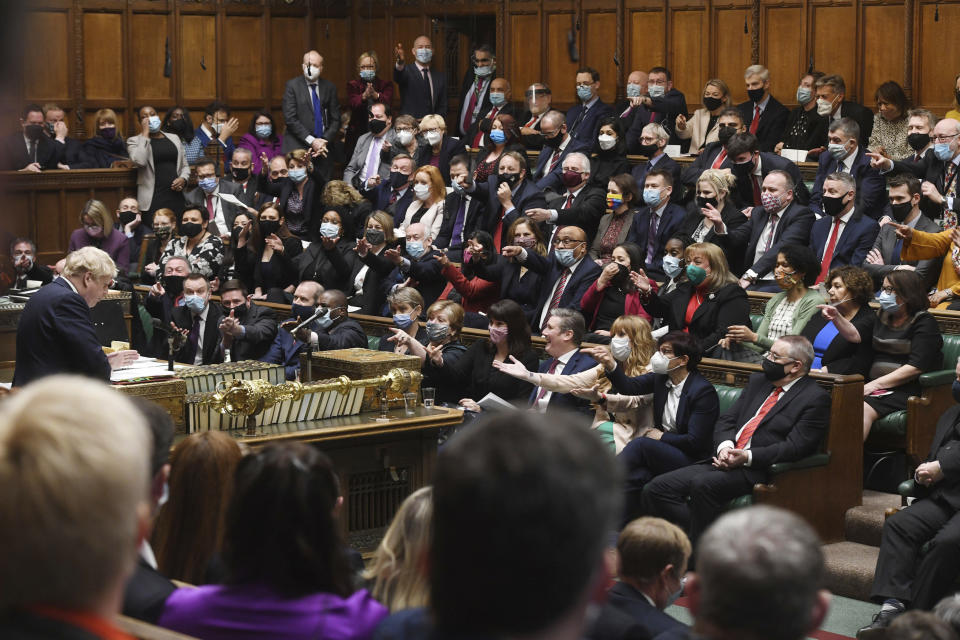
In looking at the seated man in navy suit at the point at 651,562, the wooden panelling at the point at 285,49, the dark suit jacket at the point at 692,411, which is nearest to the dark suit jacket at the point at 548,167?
the dark suit jacket at the point at 692,411

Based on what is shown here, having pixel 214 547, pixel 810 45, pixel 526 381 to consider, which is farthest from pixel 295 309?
pixel 810 45

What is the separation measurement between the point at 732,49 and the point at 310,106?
151 inches

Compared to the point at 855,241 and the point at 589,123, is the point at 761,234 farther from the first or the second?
the point at 589,123

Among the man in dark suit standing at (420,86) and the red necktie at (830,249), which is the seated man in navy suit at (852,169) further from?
the man in dark suit standing at (420,86)

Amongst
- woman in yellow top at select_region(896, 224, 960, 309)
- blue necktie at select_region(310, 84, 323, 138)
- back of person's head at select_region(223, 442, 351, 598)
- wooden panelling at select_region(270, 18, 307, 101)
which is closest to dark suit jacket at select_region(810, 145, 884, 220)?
woman in yellow top at select_region(896, 224, 960, 309)

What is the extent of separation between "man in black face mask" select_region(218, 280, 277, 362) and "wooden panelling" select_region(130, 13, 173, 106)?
5989 mm

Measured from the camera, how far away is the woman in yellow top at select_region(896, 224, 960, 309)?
6887 mm

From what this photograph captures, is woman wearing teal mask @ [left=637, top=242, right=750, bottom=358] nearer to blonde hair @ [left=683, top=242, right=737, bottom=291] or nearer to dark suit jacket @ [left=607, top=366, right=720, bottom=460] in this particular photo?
blonde hair @ [left=683, top=242, right=737, bottom=291]

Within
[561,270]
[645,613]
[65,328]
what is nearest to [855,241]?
[561,270]

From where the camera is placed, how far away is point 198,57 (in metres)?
13.2

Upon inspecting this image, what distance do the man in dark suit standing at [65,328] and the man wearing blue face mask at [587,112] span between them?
5513 millimetres

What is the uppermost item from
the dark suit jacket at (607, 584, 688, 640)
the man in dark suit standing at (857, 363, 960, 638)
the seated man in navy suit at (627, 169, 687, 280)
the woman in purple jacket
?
the seated man in navy suit at (627, 169, 687, 280)

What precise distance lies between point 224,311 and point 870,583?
12.9ft

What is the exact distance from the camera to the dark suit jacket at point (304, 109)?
1209cm
